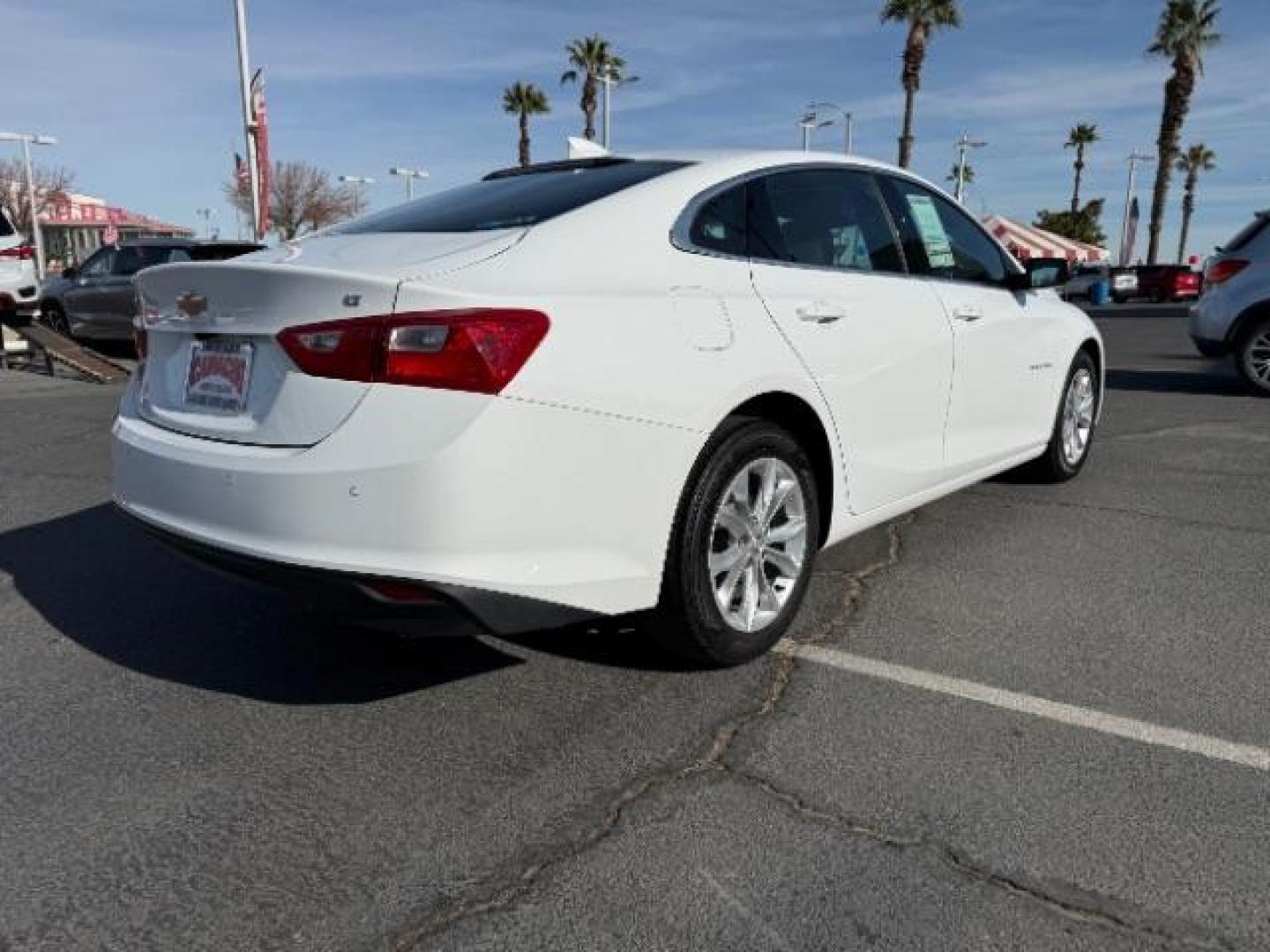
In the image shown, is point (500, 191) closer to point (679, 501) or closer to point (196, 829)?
point (679, 501)

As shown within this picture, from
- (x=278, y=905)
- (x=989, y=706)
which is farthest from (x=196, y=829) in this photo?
(x=989, y=706)

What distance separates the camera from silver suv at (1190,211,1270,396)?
960 cm

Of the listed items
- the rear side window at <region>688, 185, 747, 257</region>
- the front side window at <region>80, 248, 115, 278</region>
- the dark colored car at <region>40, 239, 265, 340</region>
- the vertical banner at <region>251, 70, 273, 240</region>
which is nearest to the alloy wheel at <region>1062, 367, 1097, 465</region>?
the rear side window at <region>688, 185, 747, 257</region>

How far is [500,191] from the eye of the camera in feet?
12.0

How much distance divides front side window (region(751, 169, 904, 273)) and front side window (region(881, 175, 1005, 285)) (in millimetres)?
145

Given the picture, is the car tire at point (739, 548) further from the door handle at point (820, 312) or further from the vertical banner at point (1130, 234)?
the vertical banner at point (1130, 234)

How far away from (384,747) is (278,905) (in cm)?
69

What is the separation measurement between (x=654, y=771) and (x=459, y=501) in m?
0.84

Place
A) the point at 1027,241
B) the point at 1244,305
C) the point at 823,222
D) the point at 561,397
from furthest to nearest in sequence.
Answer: the point at 1027,241, the point at 1244,305, the point at 823,222, the point at 561,397

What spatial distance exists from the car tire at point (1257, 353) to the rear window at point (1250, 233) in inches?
31.5

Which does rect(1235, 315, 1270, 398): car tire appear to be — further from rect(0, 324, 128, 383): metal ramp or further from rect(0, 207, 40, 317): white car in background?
rect(0, 207, 40, 317): white car in background

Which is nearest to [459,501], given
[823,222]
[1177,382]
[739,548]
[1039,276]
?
[739,548]

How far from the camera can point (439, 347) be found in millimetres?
2479

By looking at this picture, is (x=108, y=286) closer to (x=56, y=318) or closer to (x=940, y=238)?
(x=56, y=318)
